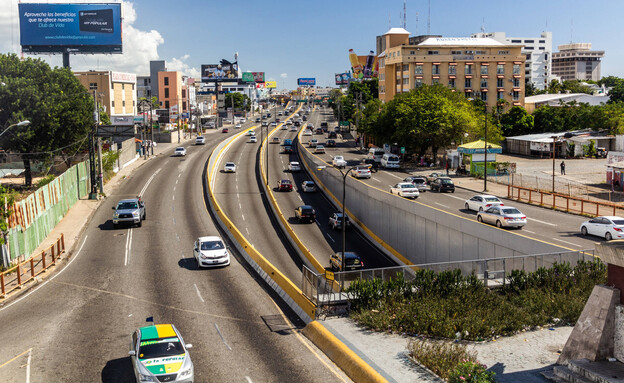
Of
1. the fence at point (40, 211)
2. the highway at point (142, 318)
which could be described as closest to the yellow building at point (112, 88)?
the fence at point (40, 211)

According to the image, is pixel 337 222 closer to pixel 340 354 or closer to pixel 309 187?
pixel 309 187

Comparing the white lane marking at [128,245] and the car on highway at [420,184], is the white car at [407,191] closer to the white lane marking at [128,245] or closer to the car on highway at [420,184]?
the car on highway at [420,184]

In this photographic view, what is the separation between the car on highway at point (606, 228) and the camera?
118 ft

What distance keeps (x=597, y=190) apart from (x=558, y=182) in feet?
17.6

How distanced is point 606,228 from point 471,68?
269 feet

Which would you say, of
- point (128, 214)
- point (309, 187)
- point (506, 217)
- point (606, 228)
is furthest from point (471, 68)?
point (128, 214)

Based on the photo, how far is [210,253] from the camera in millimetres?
33594

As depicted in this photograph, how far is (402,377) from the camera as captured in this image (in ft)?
53.4

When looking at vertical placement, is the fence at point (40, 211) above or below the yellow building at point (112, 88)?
below

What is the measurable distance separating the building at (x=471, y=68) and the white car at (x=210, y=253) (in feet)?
282

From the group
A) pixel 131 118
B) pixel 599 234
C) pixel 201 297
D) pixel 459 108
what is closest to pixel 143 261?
pixel 201 297

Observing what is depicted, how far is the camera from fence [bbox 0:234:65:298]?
28411 millimetres

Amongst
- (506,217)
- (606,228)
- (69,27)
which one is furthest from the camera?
(69,27)

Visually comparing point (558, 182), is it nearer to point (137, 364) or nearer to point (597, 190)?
point (597, 190)
